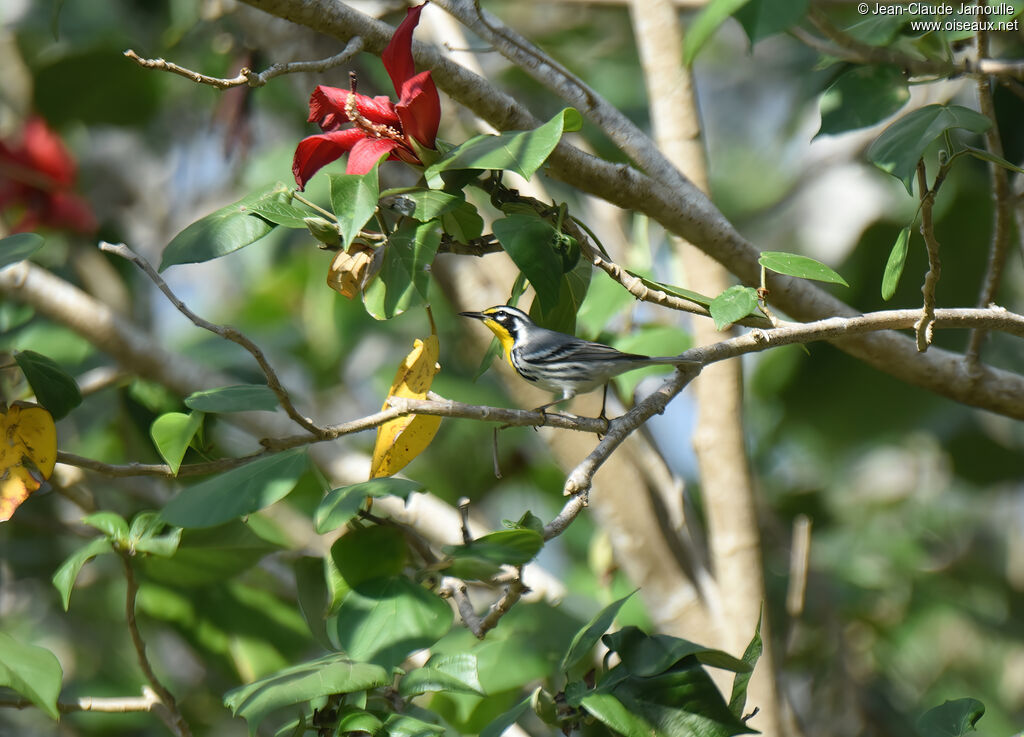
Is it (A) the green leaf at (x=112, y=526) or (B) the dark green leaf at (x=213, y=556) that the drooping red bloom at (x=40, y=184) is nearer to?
(B) the dark green leaf at (x=213, y=556)

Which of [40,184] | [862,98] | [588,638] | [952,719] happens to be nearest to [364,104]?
[588,638]

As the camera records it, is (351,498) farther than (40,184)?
No

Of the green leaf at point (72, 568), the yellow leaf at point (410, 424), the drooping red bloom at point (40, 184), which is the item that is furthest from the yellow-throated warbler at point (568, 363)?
the drooping red bloom at point (40, 184)

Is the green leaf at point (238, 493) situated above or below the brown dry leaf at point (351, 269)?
below

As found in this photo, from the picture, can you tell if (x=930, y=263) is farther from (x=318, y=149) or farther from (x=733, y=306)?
(x=318, y=149)

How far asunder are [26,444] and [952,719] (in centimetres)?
95

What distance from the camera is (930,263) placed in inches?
32.8

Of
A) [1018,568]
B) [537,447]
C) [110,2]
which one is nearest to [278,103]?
[110,2]

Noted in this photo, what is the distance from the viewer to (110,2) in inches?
101

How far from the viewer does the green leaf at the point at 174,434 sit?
2.74 feet

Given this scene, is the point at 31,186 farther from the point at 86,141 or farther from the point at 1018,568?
the point at 1018,568

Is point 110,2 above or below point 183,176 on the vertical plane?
above

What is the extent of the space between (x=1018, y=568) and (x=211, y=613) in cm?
256

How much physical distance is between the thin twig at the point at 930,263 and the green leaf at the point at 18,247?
792 mm
